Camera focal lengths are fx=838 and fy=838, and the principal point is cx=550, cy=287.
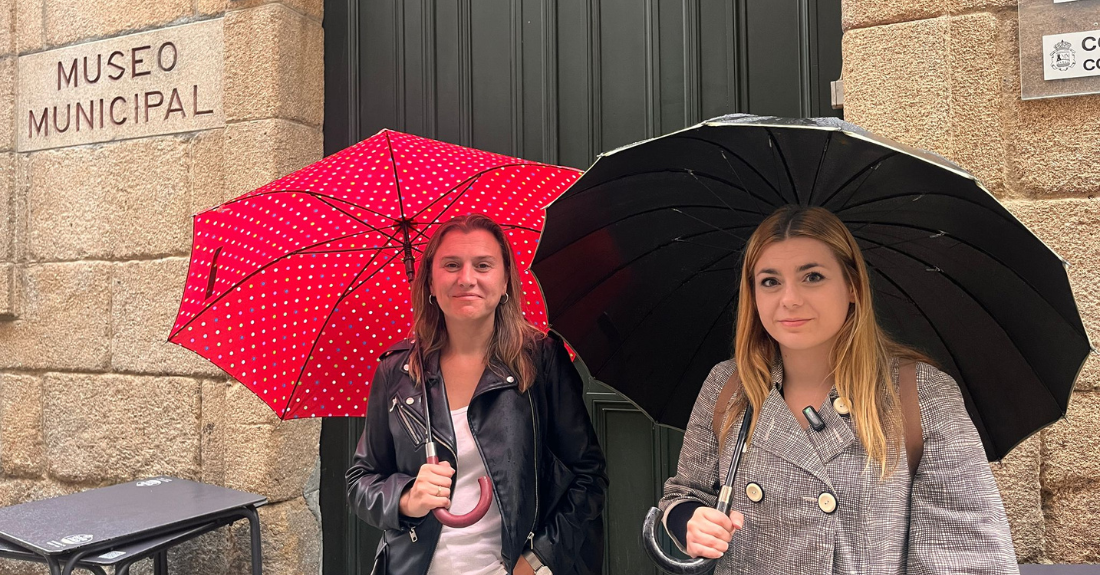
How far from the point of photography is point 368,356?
2.34 m

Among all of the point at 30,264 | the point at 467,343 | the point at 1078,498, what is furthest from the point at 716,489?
the point at 30,264

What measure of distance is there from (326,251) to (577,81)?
4.89 feet

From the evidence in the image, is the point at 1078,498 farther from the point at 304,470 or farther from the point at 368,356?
the point at 304,470

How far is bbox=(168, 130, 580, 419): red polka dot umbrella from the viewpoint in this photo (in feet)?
6.84

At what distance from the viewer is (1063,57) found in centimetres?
236

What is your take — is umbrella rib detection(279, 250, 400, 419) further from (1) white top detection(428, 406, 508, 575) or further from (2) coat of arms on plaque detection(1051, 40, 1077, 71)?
(2) coat of arms on plaque detection(1051, 40, 1077, 71)

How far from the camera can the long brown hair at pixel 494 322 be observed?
2.10m

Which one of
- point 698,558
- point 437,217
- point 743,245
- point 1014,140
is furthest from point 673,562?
point 1014,140

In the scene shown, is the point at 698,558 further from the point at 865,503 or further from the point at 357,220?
the point at 357,220

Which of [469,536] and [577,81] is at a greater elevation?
[577,81]

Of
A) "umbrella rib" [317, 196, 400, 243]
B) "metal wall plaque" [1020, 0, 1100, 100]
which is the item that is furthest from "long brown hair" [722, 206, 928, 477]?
"metal wall plaque" [1020, 0, 1100, 100]

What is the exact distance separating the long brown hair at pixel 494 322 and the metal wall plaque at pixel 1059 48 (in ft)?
5.17

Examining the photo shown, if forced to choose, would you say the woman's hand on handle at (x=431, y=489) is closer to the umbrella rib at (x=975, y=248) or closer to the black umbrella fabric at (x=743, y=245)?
the black umbrella fabric at (x=743, y=245)

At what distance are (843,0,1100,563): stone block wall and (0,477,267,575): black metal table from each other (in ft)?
8.32
